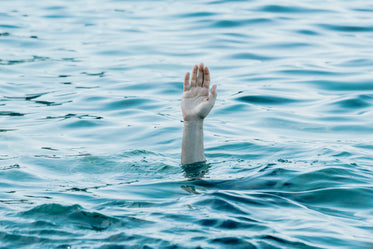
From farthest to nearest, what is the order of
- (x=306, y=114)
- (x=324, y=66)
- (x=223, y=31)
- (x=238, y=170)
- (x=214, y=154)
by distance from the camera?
(x=223, y=31), (x=324, y=66), (x=306, y=114), (x=214, y=154), (x=238, y=170)

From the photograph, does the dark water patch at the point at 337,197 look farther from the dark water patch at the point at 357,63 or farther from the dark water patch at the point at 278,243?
the dark water patch at the point at 357,63

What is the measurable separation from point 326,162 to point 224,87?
12.9ft

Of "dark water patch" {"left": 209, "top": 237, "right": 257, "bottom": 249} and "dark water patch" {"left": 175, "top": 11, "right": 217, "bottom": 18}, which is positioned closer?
"dark water patch" {"left": 209, "top": 237, "right": 257, "bottom": 249}

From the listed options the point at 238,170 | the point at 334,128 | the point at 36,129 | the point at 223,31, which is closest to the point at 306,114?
the point at 334,128

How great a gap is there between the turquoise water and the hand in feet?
1.88

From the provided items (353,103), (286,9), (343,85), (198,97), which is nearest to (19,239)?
(198,97)

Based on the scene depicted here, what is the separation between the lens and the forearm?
665 centimetres

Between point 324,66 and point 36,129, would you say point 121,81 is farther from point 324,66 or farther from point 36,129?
point 324,66

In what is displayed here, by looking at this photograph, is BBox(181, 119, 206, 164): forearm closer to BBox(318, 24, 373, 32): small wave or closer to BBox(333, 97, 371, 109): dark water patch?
BBox(333, 97, 371, 109): dark water patch

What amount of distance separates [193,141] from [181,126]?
2.29 m

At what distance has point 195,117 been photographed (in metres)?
6.65

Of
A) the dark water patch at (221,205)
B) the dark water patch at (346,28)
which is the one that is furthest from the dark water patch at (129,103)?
the dark water patch at (346,28)

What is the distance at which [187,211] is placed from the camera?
5355 mm

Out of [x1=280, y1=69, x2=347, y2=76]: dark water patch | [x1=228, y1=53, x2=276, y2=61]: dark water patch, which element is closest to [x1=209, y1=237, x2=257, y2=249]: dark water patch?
[x1=280, y1=69, x2=347, y2=76]: dark water patch
